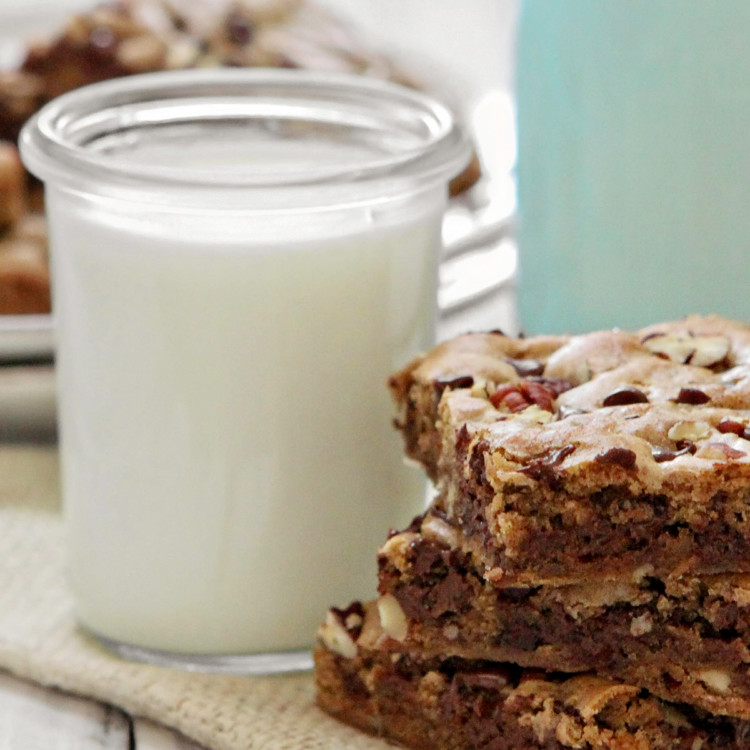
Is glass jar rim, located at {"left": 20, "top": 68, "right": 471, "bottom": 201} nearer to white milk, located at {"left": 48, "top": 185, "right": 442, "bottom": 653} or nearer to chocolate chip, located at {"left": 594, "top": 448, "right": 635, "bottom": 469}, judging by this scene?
white milk, located at {"left": 48, "top": 185, "right": 442, "bottom": 653}

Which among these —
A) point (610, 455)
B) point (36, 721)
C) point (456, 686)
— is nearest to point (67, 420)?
point (36, 721)

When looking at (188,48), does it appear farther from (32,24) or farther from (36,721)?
(36,721)

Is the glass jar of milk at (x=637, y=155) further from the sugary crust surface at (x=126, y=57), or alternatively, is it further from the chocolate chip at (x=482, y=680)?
the chocolate chip at (x=482, y=680)

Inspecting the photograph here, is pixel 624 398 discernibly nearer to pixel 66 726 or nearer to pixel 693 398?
pixel 693 398

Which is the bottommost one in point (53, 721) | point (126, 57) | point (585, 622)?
point (53, 721)

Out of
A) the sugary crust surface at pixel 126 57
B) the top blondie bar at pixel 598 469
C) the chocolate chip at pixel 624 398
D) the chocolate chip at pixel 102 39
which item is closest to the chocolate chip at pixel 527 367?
the top blondie bar at pixel 598 469

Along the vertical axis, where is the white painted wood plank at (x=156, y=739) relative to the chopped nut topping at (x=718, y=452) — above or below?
below

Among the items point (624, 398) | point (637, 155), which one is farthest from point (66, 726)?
point (637, 155)
